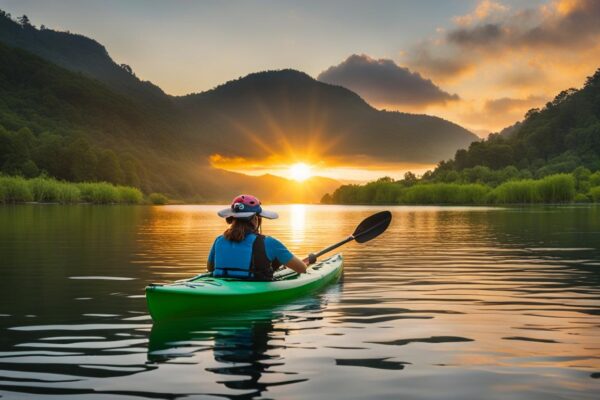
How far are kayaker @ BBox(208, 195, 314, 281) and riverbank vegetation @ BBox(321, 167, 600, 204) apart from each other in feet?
391

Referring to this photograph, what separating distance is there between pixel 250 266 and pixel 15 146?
137721 millimetres

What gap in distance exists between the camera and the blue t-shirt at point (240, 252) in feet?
36.5

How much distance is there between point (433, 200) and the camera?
159 meters

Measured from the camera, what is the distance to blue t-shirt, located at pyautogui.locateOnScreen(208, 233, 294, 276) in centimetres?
1113

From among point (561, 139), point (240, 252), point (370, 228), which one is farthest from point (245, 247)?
point (561, 139)

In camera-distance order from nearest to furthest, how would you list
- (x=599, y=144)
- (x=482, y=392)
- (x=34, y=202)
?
1. (x=482, y=392)
2. (x=34, y=202)
3. (x=599, y=144)

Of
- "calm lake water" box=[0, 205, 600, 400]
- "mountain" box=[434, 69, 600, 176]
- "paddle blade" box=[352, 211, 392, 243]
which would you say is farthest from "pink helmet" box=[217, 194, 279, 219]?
"mountain" box=[434, 69, 600, 176]

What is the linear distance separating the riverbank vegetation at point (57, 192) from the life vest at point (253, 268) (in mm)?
84534

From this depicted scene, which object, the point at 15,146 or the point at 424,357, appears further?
the point at 15,146

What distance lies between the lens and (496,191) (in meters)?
136

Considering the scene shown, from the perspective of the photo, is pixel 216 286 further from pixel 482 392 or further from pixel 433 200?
pixel 433 200

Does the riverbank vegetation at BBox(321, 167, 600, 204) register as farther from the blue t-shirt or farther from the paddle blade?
the blue t-shirt

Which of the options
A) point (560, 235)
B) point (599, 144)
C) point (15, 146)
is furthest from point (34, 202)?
point (599, 144)

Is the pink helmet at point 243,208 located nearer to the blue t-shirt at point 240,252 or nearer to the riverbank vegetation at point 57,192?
the blue t-shirt at point 240,252
